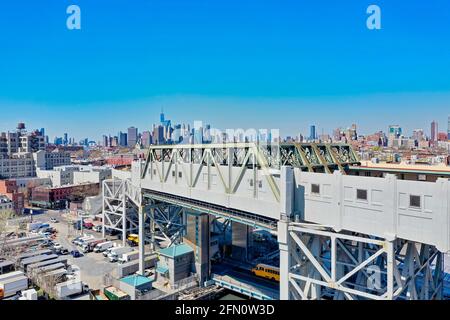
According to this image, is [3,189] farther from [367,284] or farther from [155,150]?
[367,284]

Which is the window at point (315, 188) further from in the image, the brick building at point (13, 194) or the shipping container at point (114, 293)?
→ the brick building at point (13, 194)

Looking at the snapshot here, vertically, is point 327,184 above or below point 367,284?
above

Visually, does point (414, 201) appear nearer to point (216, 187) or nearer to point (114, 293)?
point (216, 187)

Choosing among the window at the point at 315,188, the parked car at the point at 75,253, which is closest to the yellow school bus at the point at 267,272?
the window at the point at 315,188

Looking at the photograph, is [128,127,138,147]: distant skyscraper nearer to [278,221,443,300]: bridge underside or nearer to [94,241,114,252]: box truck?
[94,241,114,252]: box truck

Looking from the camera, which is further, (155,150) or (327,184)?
(155,150)

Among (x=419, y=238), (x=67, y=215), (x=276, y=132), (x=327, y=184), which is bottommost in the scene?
(x=67, y=215)

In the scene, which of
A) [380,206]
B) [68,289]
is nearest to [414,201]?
[380,206]

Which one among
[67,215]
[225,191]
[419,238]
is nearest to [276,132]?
[225,191]
